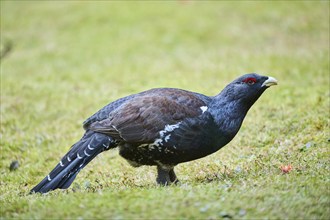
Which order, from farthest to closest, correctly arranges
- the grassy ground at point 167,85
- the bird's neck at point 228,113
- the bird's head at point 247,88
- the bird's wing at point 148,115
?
the bird's head at point 247,88, the bird's neck at point 228,113, the bird's wing at point 148,115, the grassy ground at point 167,85

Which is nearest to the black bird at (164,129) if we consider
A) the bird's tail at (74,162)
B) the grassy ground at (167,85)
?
the bird's tail at (74,162)

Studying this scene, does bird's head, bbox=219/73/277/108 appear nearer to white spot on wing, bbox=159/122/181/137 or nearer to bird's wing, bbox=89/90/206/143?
bird's wing, bbox=89/90/206/143

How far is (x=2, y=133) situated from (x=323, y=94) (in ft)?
24.8

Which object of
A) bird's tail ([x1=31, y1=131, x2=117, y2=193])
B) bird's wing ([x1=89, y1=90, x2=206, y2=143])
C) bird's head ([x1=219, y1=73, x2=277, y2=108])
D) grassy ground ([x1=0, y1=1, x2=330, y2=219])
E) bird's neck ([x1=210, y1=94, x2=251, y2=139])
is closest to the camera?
grassy ground ([x1=0, y1=1, x2=330, y2=219])

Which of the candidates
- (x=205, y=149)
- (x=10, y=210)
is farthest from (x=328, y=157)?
(x=10, y=210)

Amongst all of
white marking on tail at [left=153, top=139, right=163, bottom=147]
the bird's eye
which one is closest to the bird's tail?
white marking on tail at [left=153, top=139, right=163, bottom=147]

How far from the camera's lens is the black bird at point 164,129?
749 cm

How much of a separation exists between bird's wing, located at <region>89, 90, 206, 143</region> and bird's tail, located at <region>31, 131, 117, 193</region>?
0.15 metres

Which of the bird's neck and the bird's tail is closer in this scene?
the bird's tail

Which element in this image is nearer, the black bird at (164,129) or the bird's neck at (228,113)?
Result: the black bird at (164,129)

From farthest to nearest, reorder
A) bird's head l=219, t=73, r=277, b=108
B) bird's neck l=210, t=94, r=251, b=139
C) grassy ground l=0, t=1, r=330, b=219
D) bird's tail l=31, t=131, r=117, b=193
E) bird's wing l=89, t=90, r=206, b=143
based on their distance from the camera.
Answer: bird's head l=219, t=73, r=277, b=108, bird's neck l=210, t=94, r=251, b=139, bird's wing l=89, t=90, r=206, b=143, bird's tail l=31, t=131, r=117, b=193, grassy ground l=0, t=1, r=330, b=219

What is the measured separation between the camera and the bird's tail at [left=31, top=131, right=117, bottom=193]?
7.45 meters

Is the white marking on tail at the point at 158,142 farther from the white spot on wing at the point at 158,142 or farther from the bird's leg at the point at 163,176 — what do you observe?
the bird's leg at the point at 163,176

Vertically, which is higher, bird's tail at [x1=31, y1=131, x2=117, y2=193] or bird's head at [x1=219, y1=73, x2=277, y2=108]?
bird's head at [x1=219, y1=73, x2=277, y2=108]
